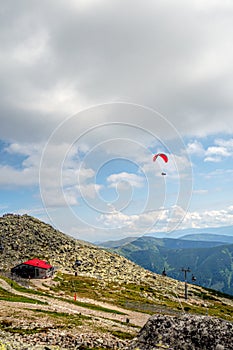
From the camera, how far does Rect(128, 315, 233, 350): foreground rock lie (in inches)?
555

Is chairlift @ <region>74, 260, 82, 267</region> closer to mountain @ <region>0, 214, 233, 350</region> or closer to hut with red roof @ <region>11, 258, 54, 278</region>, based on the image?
mountain @ <region>0, 214, 233, 350</region>

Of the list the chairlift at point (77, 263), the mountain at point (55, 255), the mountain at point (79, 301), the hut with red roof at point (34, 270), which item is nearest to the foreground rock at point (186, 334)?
the mountain at point (79, 301)

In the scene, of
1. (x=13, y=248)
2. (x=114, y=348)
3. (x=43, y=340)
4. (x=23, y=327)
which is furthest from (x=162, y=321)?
(x=13, y=248)

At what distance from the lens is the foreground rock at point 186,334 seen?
46.2 ft

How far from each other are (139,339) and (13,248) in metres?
169

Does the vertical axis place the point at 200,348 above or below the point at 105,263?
below

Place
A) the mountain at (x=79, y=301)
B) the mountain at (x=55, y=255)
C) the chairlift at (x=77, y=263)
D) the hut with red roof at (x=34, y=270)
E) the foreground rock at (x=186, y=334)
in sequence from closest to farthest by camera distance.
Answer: the foreground rock at (x=186, y=334)
the mountain at (x=79, y=301)
the hut with red roof at (x=34, y=270)
the mountain at (x=55, y=255)
the chairlift at (x=77, y=263)

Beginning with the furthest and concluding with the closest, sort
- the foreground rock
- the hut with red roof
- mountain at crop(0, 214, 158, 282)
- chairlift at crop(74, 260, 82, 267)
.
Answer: chairlift at crop(74, 260, 82, 267) < mountain at crop(0, 214, 158, 282) < the hut with red roof < the foreground rock

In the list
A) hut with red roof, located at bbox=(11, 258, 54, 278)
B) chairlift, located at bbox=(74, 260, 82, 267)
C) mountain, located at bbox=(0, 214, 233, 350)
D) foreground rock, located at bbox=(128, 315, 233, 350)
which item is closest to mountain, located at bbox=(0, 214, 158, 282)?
mountain, located at bbox=(0, 214, 233, 350)

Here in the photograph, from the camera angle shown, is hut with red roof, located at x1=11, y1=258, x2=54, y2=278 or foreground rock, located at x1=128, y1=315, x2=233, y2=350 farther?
hut with red roof, located at x1=11, y1=258, x2=54, y2=278

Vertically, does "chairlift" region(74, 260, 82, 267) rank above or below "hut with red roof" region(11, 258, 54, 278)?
above

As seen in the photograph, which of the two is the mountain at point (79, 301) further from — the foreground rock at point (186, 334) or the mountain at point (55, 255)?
the foreground rock at point (186, 334)

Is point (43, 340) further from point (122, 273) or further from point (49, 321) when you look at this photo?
point (122, 273)

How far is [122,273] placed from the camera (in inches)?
6122
